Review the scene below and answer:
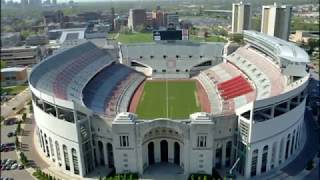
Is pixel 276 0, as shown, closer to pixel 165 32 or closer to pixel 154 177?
pixel 165 32

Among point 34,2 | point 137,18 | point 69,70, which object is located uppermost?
point 34,2

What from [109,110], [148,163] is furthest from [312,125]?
[109,110]

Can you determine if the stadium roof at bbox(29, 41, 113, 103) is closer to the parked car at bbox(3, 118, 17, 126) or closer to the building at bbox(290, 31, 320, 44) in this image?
the parked car at bbox(3, 118, 17, 126)

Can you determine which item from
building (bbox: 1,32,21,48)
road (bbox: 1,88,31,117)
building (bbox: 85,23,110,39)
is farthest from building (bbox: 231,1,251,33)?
building (bbox: 1,32,21,48)

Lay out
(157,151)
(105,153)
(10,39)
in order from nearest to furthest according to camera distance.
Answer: (105,153)
(157,151)
(10,39)

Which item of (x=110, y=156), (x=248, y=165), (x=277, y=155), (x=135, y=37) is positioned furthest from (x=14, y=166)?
(x=135, y=37)

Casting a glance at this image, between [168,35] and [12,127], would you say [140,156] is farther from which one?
[168,35]

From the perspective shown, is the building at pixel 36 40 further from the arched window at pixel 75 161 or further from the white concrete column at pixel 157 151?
the white concrete column at pixel 157 151
